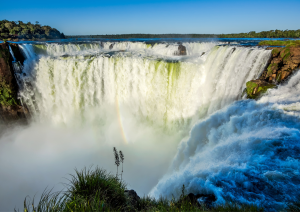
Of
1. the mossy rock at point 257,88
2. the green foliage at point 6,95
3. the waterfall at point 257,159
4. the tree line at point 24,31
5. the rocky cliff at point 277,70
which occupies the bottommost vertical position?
the green foliage at point 6,95

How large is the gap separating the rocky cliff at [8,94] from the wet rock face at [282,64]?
17.0 m

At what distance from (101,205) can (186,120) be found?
29.9ft

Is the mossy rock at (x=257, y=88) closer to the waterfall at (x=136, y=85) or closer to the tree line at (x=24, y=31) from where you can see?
the waterfall at (x=136, y=85)

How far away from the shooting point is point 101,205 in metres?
2.58

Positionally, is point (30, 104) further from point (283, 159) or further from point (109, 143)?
point (283, 159)

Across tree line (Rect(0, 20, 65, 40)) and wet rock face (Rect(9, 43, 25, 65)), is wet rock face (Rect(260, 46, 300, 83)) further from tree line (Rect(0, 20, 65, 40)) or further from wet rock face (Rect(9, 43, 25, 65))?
tree line (Rect(0, 20, 65, 40))

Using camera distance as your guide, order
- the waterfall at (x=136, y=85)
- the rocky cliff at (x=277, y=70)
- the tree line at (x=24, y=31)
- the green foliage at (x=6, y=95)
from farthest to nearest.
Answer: the tree line at (x=24, y=31), the green foliage at (x=6, y=95), the waterfall at (x=136, y=85), the rocky cliff at (x=277, y=70)

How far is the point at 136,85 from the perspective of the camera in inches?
478

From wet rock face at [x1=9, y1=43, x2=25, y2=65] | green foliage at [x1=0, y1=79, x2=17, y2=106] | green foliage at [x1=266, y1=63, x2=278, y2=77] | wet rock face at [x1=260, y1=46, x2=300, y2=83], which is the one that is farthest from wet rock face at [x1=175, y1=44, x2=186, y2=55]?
green foliage at [x1=0, y1=79, x2=17, y2=106]

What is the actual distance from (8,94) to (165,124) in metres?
12.8

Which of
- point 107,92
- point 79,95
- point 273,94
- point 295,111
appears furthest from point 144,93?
point 295,111

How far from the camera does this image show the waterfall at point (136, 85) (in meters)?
9.20

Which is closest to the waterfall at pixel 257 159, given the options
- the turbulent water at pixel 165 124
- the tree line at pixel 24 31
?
the turbulent water at pixel 165 124

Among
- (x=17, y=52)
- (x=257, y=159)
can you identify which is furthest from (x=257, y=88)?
(x=17, y=52)
